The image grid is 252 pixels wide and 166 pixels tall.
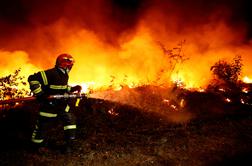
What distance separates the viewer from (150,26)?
21.3 metres

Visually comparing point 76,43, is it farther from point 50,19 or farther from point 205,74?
point 205,74

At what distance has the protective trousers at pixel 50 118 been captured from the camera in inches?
263

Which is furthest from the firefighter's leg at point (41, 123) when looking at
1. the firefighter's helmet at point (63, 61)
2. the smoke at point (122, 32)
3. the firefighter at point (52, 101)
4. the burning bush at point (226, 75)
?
the smoke at point (122, 32)

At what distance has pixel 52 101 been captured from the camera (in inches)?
263

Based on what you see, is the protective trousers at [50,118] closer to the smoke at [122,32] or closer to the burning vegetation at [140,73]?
the burning vegetation at [140,73]

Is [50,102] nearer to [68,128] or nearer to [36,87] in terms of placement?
[36,87]

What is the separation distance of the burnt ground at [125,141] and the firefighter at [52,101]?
387 millimetres

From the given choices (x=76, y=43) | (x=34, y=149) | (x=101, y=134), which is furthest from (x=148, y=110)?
(x=76, y=43)

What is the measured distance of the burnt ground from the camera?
6.30 meters

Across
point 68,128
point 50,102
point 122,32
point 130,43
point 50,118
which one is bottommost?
point 68,128

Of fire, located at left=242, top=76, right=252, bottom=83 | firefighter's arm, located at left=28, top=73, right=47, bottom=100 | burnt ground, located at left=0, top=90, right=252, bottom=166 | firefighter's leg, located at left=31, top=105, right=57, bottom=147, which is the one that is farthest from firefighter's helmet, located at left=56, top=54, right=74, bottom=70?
fire, located at left=242, top=76, right=252, bottom=83

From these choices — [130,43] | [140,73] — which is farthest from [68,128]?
[130,43]

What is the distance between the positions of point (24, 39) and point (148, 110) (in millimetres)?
11624

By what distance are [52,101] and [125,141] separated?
2090 mm
